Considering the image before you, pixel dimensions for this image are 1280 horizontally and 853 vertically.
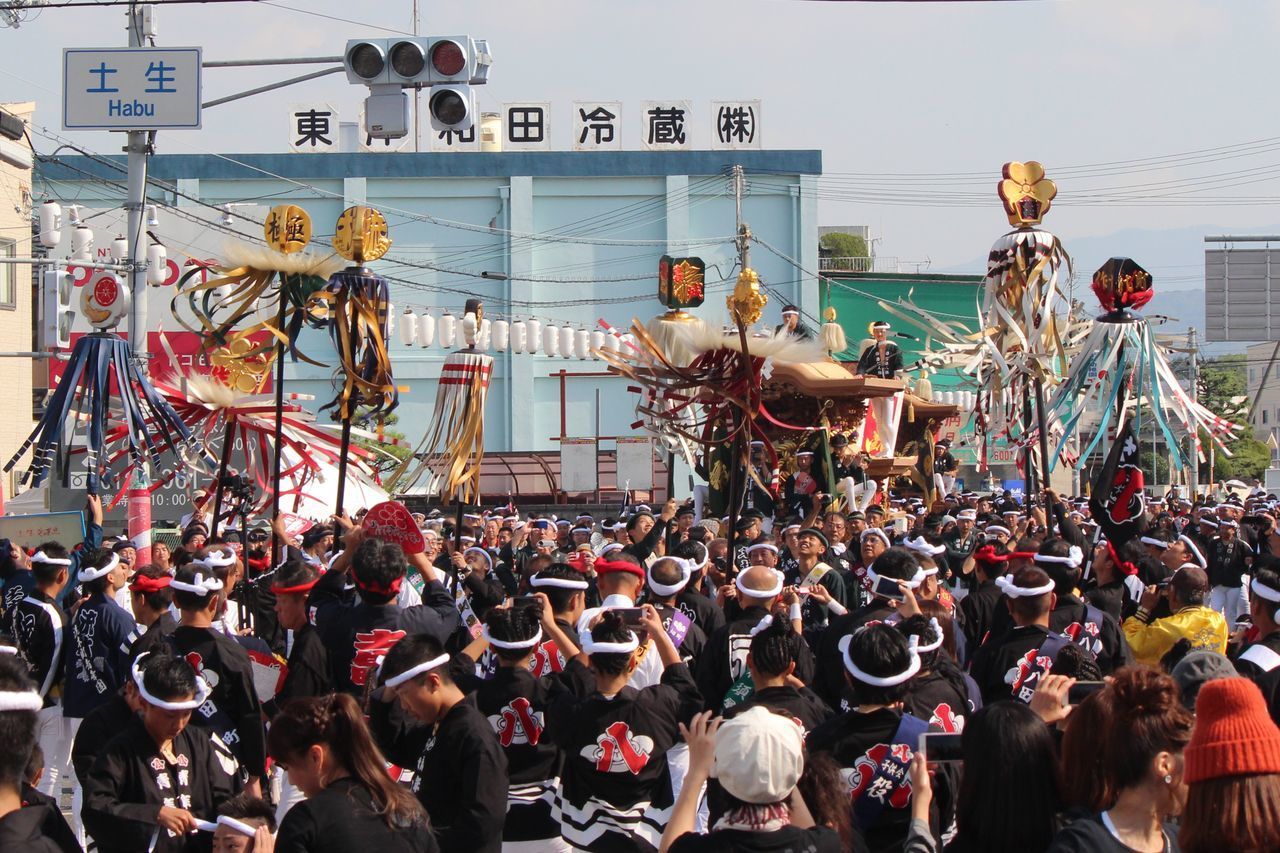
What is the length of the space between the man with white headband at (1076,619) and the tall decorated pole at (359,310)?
5.01 m

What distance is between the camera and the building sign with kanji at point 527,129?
1642 inches

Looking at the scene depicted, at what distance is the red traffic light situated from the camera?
11180mm

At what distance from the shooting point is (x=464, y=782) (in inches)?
190

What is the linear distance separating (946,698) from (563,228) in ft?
124

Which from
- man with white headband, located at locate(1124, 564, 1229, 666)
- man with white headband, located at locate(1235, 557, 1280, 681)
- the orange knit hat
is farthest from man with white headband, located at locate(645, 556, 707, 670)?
the orange knit hat

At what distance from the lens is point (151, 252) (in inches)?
762

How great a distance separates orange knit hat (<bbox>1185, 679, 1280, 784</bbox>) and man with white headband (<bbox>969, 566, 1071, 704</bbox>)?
10.2 feet

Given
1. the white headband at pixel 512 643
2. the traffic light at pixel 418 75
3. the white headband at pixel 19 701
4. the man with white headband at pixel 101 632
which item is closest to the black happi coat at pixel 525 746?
the white headband at pixel 512 643

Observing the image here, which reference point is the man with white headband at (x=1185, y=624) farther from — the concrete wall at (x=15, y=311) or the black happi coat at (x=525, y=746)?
the concrete wall at (x=15, y=311)

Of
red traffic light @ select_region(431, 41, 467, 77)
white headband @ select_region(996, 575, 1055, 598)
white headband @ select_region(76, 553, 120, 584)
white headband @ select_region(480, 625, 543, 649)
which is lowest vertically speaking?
white headband @ select_region(480, 625, 543, 649)

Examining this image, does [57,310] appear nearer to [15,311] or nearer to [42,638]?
[15,311]

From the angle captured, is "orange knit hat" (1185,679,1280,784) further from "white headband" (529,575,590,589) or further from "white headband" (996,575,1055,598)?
"white headband" (529,575,590,589)

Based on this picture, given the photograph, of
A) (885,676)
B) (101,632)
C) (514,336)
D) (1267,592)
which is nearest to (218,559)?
(101,632)

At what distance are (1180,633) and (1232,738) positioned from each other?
13.9ft
